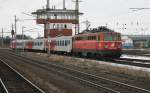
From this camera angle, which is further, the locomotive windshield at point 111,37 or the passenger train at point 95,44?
the locomotive windshield at point 111,37

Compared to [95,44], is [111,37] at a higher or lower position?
higher

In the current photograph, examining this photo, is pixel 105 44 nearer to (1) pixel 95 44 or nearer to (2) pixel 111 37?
(2) pixel 111 37

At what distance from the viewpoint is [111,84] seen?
20.9m

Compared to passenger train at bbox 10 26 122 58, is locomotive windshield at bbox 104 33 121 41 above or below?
above

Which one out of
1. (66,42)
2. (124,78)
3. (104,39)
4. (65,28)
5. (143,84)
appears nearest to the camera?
(143,84)

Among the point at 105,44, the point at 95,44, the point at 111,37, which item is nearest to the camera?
the point at 105,44

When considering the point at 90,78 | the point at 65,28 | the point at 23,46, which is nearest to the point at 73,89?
the point at 90,78

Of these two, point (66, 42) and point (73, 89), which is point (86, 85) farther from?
point (66, 42)

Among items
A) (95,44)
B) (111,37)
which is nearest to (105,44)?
(111,37)

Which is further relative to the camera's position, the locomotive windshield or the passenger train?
the locomotive windshield

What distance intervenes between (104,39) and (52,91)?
960 inches

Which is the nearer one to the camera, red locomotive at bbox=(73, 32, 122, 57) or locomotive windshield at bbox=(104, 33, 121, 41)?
red locomotive at bbox=(73, 32, 122, 57)

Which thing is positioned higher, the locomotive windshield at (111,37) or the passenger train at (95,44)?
the locomotive windshield at (111,37)

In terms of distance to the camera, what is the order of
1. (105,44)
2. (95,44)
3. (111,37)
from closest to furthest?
(105,44)
(111,37)
(95,44)
